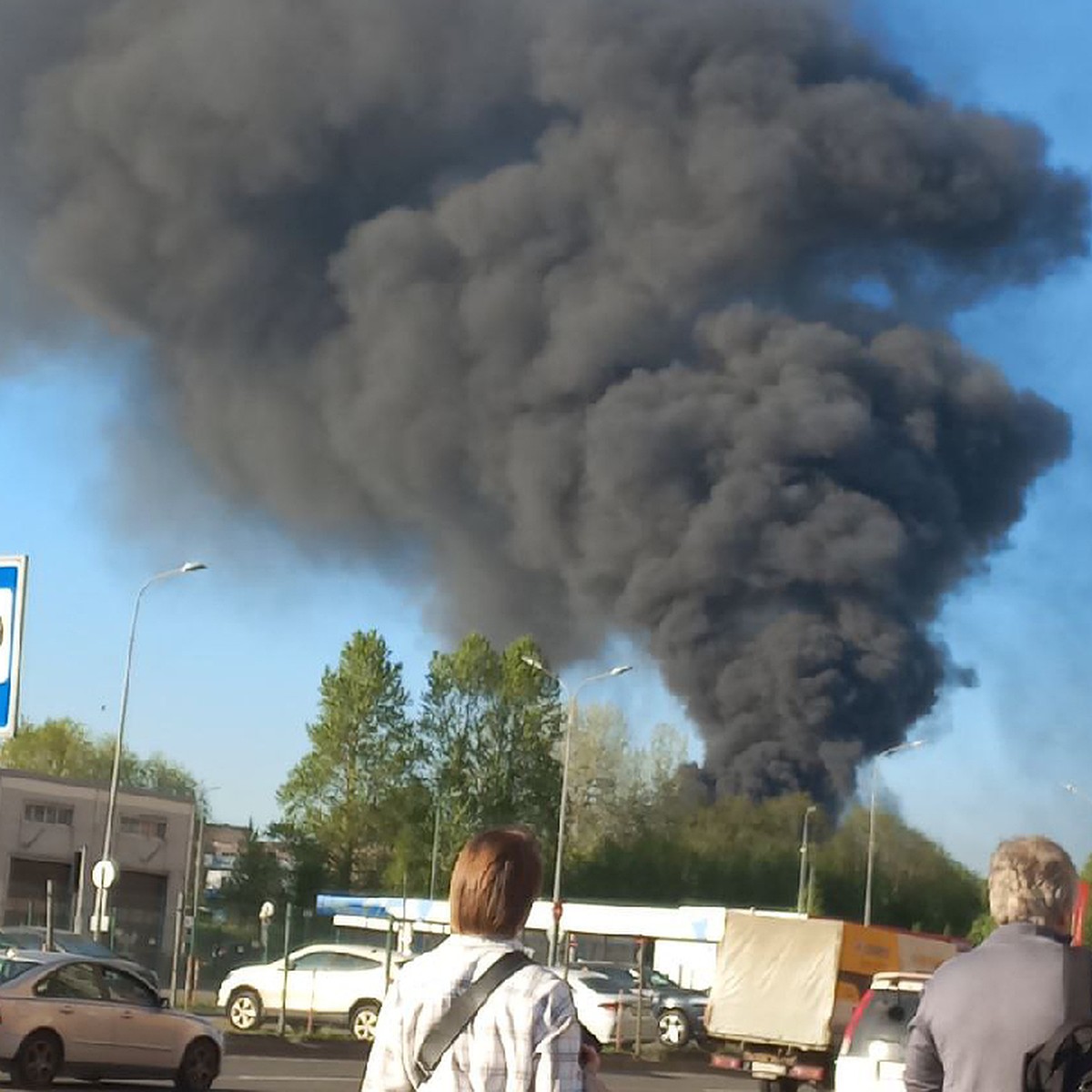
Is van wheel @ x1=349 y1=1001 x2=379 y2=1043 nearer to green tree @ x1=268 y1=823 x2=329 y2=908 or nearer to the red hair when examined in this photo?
the red hair

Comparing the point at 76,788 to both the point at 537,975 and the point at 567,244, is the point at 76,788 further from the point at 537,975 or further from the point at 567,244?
the point at 537,975

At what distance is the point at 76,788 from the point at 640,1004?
35.0m

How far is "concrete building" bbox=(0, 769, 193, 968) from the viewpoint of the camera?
59406 mm

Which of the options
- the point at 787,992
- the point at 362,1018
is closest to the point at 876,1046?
the point at 787,992

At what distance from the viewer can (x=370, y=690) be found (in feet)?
249

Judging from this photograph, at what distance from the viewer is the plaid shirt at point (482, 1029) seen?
154 inches

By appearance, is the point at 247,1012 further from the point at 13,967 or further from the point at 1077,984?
the point at 1077,984

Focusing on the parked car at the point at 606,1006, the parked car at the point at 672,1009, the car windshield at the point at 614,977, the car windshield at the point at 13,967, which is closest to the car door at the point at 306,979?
the parked car at the point at 606,1006

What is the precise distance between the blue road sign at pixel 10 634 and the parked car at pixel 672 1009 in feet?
91.2

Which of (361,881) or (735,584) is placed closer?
(735,584)

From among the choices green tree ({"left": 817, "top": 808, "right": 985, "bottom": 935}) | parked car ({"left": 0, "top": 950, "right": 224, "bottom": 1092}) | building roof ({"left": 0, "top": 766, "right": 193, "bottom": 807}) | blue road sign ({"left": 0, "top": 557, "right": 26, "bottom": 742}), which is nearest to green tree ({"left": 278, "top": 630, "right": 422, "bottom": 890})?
building roof ({"left": 0, "top": 766, "right": 193, "bottom": 807})

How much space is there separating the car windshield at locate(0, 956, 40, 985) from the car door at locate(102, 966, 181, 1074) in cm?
77

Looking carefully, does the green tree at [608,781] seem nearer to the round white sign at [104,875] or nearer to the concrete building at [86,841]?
the concrete building at [86,841]

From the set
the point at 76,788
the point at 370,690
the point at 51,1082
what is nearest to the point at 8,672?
the point at 51,1082
